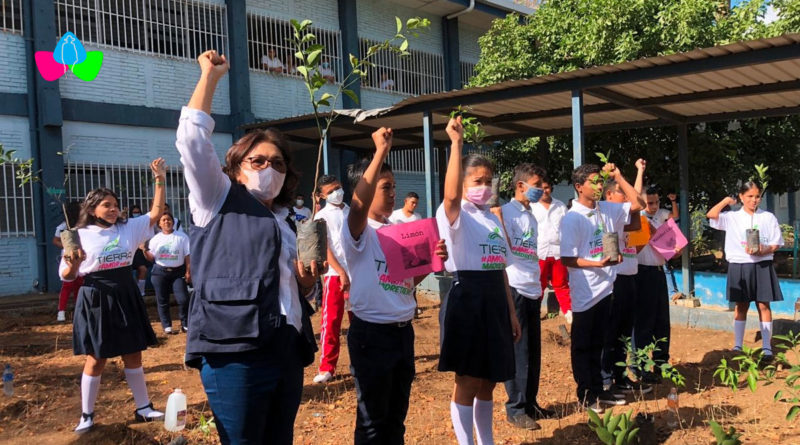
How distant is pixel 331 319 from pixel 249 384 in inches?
140

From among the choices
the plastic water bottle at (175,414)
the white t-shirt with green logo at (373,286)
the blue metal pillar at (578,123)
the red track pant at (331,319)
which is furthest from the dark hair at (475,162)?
the blue metal pillar at (578,123)

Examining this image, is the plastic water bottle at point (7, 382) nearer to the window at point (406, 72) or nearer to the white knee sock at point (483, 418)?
the white knee sock at point (483, 418)

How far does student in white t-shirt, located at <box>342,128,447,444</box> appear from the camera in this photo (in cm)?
317

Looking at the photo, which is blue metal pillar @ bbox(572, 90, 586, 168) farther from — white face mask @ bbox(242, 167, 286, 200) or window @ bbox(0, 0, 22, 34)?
window @ bbox(0, 0, 22, 34)

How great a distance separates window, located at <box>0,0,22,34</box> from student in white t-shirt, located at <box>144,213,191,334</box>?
5826 mm

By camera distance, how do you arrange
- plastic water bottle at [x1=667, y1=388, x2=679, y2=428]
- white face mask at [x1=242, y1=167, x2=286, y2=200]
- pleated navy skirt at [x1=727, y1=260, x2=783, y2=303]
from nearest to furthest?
white face mask at [x1=242, y1=167, x2=286, y2=200]
plastic water bottle at [x1=667, y1=388, x2=679, y2=428]
pleated navy skirt at [x1=727, y1=260, x2=783, y2=303]

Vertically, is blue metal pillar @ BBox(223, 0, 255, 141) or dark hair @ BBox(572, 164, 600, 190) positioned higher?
blue metal pillar @ BBox(223, 0, 255, 141)

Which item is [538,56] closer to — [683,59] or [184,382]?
[683,59]

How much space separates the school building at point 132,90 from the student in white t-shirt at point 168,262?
198 cm

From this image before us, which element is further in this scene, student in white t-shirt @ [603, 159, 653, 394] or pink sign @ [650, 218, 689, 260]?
pink sign @ [650, 218, 689, 260]

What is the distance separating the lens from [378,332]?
3232 mm

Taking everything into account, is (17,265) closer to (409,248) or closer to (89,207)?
→ (89,207)

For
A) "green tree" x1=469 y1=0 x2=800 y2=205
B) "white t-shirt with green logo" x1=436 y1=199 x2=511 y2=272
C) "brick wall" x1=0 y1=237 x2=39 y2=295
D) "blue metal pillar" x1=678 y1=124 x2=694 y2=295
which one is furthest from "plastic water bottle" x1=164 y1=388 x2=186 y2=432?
"green tree" x1=469 y1=0 x2=800 y2=205

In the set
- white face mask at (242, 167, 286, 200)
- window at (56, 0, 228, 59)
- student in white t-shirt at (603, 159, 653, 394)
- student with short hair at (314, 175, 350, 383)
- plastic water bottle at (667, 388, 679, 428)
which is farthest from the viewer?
window at (56, 0, 228, 59)
